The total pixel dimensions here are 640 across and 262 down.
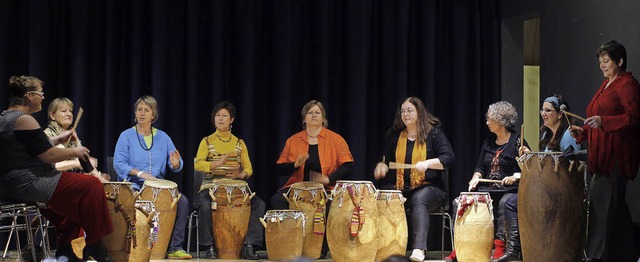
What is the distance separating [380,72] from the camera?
809 cm

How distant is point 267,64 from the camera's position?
8.02m

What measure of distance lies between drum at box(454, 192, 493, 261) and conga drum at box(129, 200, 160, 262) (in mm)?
2171

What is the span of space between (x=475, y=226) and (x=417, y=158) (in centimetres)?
90

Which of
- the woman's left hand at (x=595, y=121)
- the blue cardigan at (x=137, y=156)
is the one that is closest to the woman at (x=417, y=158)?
the woman's left hand at (x=595, y=121)

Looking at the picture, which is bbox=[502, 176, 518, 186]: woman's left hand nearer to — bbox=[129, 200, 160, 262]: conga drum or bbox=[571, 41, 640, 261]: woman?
bbox=[571, 41, 640, 261]: woman

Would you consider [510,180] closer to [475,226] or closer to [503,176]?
[503,176]

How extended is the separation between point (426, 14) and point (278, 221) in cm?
252

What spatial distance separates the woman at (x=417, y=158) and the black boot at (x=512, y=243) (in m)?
0.60

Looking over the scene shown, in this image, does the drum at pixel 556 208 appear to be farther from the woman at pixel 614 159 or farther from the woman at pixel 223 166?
the woman at pixel 223 166

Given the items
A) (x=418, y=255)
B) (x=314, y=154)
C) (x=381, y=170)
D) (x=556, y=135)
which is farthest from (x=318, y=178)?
(x=556, y=135)

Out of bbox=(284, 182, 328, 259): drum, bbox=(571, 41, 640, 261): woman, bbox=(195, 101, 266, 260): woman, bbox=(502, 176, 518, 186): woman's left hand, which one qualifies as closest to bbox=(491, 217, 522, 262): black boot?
bbox=(502, 176, 518, 186): woman's left hand

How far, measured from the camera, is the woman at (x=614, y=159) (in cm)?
559

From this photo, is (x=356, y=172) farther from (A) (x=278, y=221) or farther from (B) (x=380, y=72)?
(A) (x=278, y=221)

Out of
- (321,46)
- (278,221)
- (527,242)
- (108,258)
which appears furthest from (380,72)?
(108,258)
